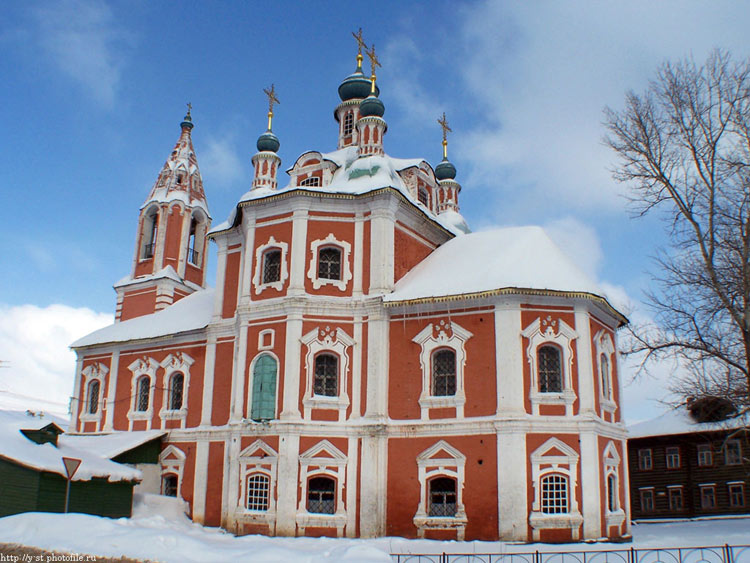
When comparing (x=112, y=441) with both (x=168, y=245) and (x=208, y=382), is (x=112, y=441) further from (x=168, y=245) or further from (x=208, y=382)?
(x=168, y=245)

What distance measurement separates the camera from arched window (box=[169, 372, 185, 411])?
960 inches

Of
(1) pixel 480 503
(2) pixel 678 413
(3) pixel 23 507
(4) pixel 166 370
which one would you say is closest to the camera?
(3) pixel 23 507

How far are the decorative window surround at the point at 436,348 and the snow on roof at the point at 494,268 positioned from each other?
1020 millimetres

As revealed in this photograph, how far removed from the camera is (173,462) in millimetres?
23125

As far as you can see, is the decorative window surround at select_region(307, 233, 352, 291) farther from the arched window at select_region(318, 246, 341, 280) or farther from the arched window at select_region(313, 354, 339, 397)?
the arched window at select_region(313, 354, 339, 397)

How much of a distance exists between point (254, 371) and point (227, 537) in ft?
15.0

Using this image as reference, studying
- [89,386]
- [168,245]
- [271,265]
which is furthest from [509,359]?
[168,245]

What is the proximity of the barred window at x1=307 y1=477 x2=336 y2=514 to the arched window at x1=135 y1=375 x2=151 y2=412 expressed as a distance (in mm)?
8565

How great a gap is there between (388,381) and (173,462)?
26.3 ft

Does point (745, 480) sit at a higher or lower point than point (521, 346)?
lower

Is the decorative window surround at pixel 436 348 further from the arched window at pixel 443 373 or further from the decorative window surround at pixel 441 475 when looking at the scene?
the decorative window surround at pixel 441 475

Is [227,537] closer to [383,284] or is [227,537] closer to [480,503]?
[480,503]

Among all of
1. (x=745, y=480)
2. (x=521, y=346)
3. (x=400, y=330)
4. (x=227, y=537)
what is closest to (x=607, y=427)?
(x=521, y=346)

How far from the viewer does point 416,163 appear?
2548 centimetres
